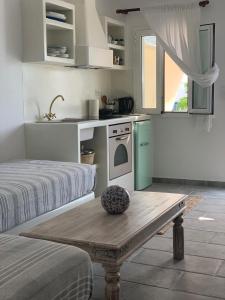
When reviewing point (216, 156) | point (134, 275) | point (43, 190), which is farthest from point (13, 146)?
point (216, 156)

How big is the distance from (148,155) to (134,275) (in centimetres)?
302

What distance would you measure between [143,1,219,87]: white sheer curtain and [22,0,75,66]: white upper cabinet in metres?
1.38

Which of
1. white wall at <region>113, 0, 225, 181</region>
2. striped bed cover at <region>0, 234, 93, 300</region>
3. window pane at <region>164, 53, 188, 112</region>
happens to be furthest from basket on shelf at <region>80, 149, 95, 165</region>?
striped bed cover at <region>0, 234, 93, 300</region>

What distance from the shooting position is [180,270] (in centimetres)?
283

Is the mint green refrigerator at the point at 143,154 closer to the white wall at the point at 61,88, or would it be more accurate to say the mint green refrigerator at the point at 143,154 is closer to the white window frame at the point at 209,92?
the white window frame at the point at 209,92

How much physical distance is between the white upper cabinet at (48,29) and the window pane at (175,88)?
167 cm

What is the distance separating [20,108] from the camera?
4227mm

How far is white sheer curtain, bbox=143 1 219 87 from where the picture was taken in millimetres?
5277

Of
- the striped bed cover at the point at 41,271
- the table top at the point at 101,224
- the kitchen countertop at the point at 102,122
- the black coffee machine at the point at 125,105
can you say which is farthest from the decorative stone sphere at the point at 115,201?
the black coffee machine at the point at 125,105

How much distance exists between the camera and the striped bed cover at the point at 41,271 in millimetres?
1359

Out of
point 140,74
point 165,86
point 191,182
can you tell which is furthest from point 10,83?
point 191,182

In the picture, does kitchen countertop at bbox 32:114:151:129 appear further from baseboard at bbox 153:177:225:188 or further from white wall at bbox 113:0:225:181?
baseboard at bbox 153:177:225:188

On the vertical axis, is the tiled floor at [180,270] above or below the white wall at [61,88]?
below

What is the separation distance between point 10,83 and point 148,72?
2372mm
